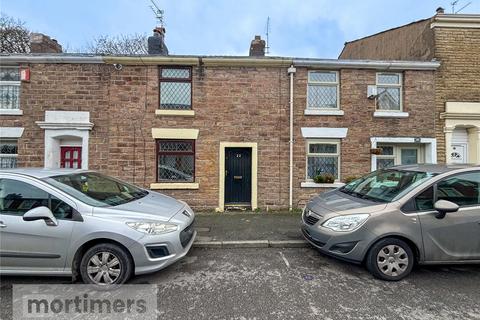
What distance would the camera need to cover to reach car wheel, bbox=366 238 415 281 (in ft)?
13.2

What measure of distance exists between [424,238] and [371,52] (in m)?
11.8

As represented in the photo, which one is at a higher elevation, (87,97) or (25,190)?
(87,97)

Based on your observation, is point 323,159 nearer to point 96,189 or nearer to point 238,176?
point 238,176

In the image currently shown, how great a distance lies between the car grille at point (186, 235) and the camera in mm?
4102

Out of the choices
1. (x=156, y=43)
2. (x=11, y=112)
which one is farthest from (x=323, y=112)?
(x=11, y=112)

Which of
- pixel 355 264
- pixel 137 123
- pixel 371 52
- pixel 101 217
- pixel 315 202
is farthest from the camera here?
pixel 371 52

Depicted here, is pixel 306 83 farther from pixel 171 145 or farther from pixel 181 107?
pixel 171 145

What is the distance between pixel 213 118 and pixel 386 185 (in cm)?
542

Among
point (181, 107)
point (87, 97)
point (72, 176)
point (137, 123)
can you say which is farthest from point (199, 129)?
point (72, 176)

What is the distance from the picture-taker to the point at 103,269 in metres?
3.73

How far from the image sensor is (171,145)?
8711mm

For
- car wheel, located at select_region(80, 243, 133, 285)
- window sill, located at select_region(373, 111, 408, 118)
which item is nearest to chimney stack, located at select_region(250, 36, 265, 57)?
window sill, located at select_region(373, 111, 408, 118)

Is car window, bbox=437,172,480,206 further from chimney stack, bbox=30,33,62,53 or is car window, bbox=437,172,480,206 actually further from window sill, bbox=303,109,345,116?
chimney stack, bbox=30,33,62,53

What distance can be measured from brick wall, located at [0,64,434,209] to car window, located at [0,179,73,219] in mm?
4673
